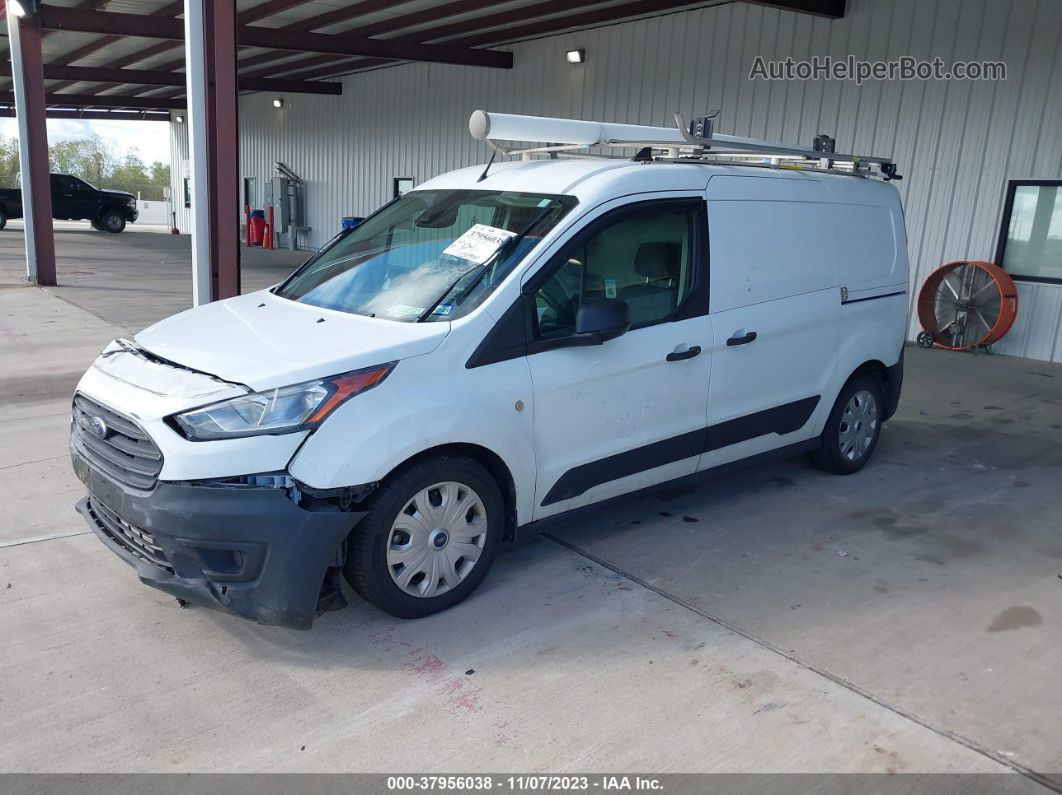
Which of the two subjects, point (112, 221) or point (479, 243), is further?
point (112, 221)

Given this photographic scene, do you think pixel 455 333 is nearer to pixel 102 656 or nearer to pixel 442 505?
pixel 442 505

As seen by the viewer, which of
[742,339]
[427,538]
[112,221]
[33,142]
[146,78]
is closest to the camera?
[427,538]

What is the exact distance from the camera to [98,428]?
3.47 meters

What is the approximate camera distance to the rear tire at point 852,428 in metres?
5.34

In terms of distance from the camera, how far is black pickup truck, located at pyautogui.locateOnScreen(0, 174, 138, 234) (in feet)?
90.6

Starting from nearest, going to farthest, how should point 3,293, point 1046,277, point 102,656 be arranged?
point 102,656
point 1046,277
point 3,293

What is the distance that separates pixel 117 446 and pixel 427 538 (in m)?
1.25

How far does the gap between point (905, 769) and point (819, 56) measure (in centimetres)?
1068

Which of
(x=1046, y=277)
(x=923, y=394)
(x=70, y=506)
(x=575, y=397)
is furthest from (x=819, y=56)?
(x=70, y=506)

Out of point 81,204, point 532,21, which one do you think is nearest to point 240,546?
point 532,21

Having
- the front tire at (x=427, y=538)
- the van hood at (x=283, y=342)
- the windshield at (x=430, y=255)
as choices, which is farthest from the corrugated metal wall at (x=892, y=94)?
the van hood at (x=283, y=342)

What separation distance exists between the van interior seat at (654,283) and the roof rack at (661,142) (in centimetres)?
57

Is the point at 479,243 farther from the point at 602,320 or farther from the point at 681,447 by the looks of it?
the point at 681,447

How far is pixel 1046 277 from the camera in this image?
9.85m
